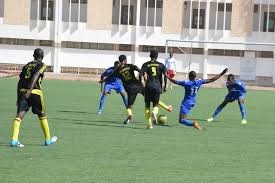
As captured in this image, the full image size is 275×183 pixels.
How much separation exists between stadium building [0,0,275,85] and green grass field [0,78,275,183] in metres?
34.5

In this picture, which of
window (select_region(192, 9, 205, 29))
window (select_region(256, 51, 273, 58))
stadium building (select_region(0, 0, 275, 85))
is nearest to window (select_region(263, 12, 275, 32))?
stadium building (select_region(0, 0, 275, 85))

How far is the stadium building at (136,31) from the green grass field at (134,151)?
3450 centimetres

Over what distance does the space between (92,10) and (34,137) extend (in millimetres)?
43439

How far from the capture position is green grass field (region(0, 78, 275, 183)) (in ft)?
35.2

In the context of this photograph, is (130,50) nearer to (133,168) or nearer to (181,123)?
(181,123)

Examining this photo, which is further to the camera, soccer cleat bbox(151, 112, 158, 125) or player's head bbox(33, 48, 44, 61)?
soccer cleat bbox(151, 112, 158, 125)

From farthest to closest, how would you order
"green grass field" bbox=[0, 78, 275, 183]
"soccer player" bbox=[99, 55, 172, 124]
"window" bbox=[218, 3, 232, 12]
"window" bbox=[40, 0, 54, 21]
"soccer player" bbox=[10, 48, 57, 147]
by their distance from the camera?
"window" bbox=[40, 0, 54, 21] < "window" bbox=[218, 3, 232, 12] < "soccer player" bbox=[99, 55, 172, 124] < "soccer player" bbox=[10, 48, 57, 147] < "green grass field" bbox=[0, 78, 275, 183]

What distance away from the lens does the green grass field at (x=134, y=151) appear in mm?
10719

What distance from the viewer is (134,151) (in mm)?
13469

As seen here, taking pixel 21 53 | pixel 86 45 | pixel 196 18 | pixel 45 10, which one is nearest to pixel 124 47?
pixel 86 45

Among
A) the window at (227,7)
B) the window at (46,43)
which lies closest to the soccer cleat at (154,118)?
the window at (227,7)

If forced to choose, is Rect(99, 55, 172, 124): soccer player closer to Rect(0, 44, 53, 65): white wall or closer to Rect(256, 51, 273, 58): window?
Rect(256, 51, 273, 58): window

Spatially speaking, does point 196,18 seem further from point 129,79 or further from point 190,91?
point 190,91

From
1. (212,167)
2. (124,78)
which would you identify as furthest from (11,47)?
(212,167)
